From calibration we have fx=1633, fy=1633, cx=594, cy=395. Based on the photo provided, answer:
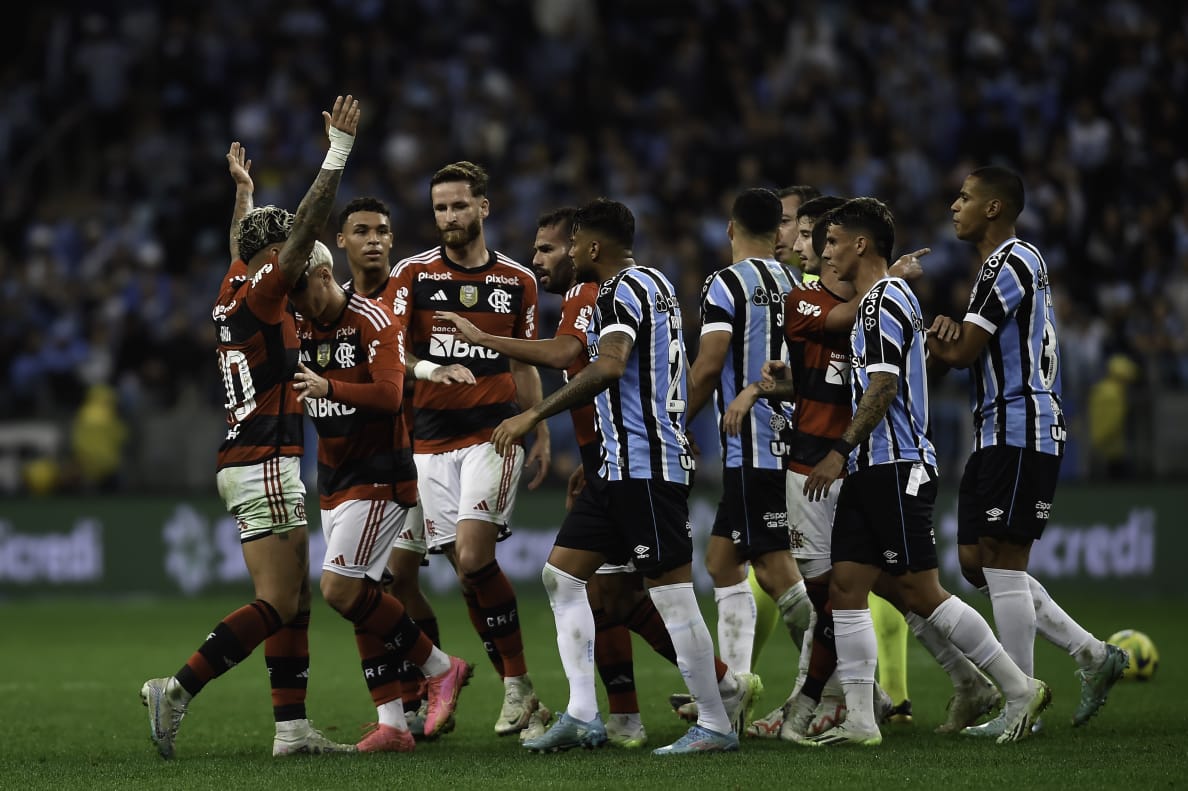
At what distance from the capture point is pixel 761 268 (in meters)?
8.66

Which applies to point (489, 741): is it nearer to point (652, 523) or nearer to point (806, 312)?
point (652, 523)

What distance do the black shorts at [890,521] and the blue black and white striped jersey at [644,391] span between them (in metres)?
0.82

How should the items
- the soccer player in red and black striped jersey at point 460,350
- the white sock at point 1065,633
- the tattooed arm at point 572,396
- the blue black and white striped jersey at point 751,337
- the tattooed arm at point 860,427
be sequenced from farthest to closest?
1. the soccer player in red and black striped jersey at point 460,350
2. the blue black and white striped jersey at point 751,337
3. the white sock at point 1065,633
4. the tattooed arm at point 860,427
5. the tattooed arm at point 572,396

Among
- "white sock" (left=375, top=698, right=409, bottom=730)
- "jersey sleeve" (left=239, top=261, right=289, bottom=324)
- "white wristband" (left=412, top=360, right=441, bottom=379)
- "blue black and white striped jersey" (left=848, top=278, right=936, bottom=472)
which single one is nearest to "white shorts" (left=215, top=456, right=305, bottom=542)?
"jersey sleeve" (left=239, top=261, right=289, bottom=324)

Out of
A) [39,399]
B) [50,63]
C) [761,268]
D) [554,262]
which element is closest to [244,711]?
[554,262]

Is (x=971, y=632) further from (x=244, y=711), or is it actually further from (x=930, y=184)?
(x=930, y=184)

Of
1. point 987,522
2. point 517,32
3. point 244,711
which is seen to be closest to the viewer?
point 987,522

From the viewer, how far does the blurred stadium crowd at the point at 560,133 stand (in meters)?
20.5

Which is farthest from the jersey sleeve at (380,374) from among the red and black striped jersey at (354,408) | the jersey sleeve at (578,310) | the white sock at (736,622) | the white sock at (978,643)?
the white sock at (978,643)

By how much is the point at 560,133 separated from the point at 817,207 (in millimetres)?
15103

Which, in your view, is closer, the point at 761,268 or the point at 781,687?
the point at 761,268

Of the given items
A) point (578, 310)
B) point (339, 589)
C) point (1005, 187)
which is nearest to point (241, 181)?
point (578, 310)

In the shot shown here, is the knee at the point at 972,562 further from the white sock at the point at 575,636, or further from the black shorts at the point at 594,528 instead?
the white sock at the point at 575,636

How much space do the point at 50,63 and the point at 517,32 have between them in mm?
7502
